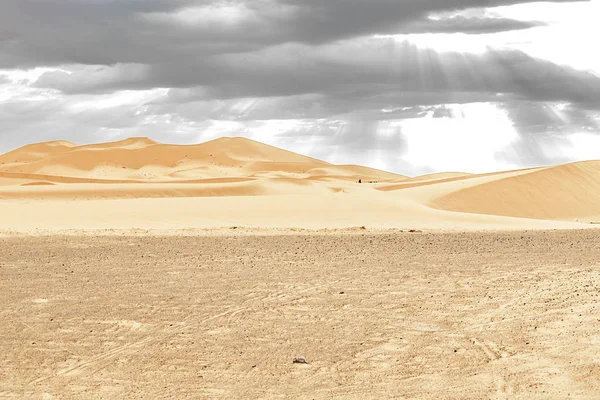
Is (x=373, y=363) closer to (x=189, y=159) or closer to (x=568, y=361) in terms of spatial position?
(x=568, y=361)

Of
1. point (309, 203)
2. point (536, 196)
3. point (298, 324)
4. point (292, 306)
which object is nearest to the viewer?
point (298, 324)

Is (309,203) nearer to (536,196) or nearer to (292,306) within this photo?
(536,196)

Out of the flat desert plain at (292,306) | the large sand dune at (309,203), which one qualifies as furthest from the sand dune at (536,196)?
the flat desert plain at (292,306)

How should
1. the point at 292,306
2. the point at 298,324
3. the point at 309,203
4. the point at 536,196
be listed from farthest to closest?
the point at 536,196 → the point at 309,203 → the point at 292,306 → the point at 298,324

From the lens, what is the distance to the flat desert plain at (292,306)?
8914 mm

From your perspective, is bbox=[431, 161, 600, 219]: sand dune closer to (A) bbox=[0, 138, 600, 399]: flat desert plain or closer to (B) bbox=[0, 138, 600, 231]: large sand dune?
(B) bbox=[0, 138, 600, 231]: large sand dune

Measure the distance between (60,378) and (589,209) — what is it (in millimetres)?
39383

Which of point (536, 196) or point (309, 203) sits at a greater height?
point (309, 203)

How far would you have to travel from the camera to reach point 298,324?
1170 centimetres

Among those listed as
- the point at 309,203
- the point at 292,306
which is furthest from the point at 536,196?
the point at 292,306

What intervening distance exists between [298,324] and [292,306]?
1389 millimetres

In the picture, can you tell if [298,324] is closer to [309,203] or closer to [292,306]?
[292,306]

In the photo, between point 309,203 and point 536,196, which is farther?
point 536,196

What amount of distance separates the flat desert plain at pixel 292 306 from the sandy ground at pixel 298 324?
40 mm
